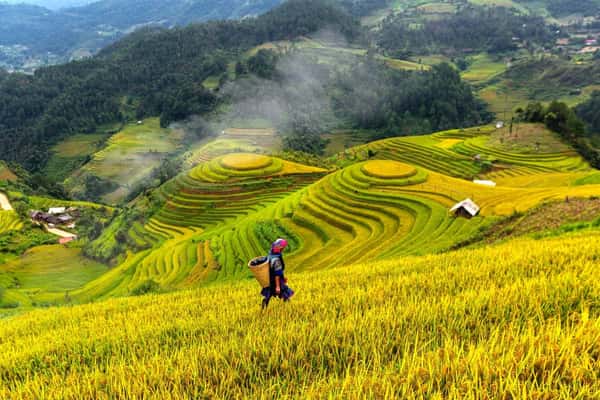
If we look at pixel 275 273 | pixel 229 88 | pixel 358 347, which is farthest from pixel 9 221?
pixel 229 88

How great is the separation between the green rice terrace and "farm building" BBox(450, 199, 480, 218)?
0.33 meters

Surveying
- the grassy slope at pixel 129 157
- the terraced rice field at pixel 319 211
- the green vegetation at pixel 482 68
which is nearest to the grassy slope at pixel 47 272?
the terraced rice field at pixel 319 211

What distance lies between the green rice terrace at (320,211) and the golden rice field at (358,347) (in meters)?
13.3

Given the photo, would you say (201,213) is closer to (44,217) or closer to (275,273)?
(44,217)

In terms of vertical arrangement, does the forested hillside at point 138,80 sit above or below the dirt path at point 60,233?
above

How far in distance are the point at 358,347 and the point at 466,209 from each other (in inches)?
921

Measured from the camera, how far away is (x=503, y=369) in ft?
7.93

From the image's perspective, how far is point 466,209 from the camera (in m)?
24.2

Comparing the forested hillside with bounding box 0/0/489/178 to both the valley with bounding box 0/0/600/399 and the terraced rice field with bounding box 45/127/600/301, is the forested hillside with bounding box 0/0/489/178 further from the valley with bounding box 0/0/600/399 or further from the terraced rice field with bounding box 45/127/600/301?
the terraced rice field with bounding box 45/127/600/301

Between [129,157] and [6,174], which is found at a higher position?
[129,157]

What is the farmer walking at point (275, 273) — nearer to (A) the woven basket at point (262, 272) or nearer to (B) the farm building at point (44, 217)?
(A) the woven basket at point (262, 272)

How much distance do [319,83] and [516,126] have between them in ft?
240

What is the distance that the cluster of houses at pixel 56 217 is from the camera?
62250 millimetres

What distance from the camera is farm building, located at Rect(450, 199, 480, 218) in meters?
23.9
